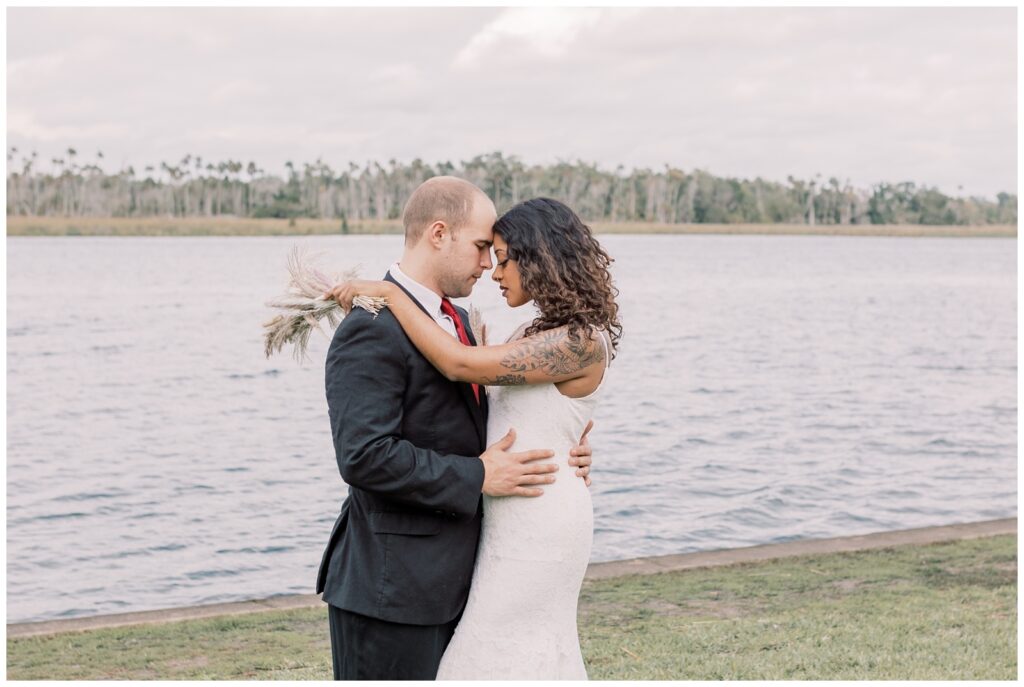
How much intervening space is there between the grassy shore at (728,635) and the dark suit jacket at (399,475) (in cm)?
289

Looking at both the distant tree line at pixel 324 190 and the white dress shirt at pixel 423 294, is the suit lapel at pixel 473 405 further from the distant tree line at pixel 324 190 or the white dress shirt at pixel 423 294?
the distant tree line at pixel 324 190

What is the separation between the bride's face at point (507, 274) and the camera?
12.2 ft

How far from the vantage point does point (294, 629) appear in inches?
290

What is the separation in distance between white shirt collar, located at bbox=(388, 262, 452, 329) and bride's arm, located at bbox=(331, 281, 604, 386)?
0.24 ft

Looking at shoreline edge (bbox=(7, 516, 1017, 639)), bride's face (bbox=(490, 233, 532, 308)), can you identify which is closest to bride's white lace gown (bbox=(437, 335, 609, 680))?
bride's face (bbox=(490, 233, 532, 308))

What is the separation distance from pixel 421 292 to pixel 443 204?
0.86 ft

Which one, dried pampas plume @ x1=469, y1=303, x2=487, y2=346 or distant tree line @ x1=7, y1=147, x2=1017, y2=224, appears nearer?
dried pampas plume @ x1=469, y1=303, x2=487, y2=346

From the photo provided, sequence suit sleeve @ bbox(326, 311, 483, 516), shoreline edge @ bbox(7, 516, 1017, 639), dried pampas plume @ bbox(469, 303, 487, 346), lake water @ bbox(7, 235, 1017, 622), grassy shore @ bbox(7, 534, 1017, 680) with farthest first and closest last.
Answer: lake water @ bbox(7, 235, 1017, 622), shoreline edge @ bbox(7, 516, 1017, 639), grassy shore @ bbox(7, 534, 1017, 680), dried pampas plume @ bbox(469, 303, 487, 346), suit sleeve @ bbox(326, 311, 483, 516)

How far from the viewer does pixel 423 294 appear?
3734 mm

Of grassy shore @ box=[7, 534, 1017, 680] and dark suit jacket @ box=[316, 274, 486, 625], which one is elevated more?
dark suit jacket @ box=[316, 274, 486, 625]

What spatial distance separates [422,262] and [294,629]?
13.7ft

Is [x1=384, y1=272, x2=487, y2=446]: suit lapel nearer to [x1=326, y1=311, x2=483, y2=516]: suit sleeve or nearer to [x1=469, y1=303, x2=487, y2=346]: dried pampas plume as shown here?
[x1=326, y1=311, x2=483, y2=516]: suit sleeve

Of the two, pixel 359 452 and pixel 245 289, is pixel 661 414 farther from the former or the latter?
pixel 245 289

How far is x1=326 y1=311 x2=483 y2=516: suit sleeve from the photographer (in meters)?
3.45
